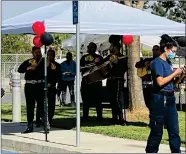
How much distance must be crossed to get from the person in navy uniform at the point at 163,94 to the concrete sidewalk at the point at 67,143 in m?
1.46

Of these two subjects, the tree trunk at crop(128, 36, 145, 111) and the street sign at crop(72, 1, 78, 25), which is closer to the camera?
the street sign at crop(72, 1, 78, 25)

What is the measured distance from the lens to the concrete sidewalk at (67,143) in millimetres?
10180

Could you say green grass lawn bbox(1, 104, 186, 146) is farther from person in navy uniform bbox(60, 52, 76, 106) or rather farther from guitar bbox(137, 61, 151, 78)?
person in navy uniform bbox(60, 52, 76, 106)

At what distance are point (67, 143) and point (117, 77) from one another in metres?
2.91

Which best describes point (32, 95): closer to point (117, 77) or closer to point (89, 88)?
point (117, 77)

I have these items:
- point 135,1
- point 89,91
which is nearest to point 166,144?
point 89,91

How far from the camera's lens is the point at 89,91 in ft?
46.9

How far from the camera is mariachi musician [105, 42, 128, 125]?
1316cm

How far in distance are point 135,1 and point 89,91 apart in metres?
3.15

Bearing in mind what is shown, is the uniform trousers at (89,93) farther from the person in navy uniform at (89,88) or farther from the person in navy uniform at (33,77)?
the person in navy uniform at (33,77)

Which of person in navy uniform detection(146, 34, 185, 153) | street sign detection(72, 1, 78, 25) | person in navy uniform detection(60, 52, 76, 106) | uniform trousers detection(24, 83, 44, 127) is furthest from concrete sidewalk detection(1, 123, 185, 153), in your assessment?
person in navy uniform detection(60, 52, 76, 106)

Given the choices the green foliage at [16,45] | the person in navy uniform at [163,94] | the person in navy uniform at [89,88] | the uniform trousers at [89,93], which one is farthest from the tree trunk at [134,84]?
the green foliage at [16,45]

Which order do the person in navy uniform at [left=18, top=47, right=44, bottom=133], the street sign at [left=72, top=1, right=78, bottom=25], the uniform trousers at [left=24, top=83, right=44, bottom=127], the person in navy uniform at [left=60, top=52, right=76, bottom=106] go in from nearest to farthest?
the street sign at [left=72, top=1, right=78, bottom=25]
the person in navy uniform at [left=18, top=47, right=44, bottom=133]
the uniform trousers at [left=24, top=83, right=44, bottom=127]
the person in navy uniform at [left=60, top=52, right=76, bottom=106]

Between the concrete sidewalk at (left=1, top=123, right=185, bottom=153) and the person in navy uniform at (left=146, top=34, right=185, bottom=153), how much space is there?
1455mm
